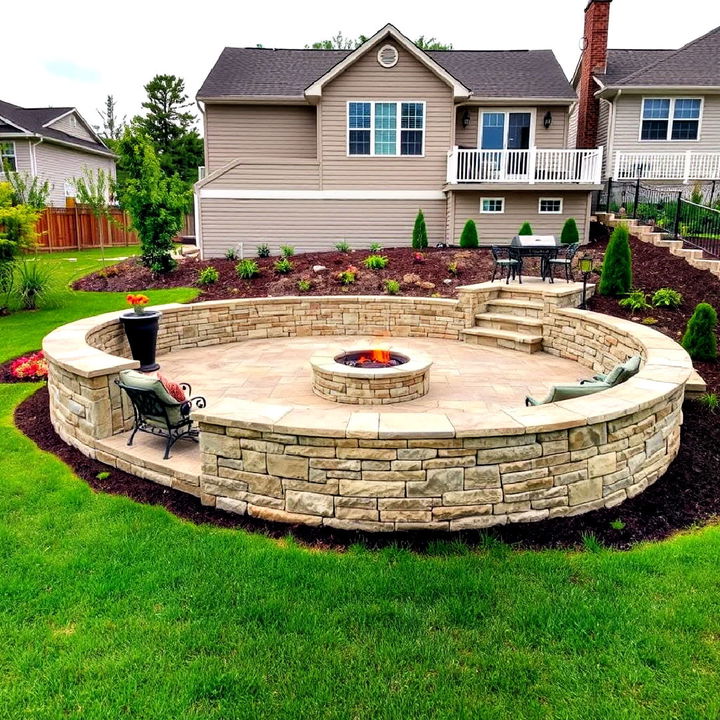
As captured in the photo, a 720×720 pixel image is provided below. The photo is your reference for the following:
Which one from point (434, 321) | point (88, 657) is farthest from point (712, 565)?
point (434, 321)

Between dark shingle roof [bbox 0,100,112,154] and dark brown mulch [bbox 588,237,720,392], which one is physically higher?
dark shingle roof [bbox 0,100,112,154]

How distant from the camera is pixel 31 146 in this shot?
2716cm

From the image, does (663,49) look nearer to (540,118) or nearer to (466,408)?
(540,118)

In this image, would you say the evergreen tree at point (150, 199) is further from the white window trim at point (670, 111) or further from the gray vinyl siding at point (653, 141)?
the white window trim at point (670, 111)

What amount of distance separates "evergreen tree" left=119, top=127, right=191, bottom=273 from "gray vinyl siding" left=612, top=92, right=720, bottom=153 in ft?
46.2

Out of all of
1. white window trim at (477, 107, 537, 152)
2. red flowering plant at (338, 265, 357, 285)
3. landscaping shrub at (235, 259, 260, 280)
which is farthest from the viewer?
white window trim at (477, 107, 537, 152)

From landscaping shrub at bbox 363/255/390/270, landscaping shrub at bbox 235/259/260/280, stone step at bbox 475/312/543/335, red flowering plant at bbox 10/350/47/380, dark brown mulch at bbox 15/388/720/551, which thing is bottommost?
dark brown mulch at bbox 15/388/720/551

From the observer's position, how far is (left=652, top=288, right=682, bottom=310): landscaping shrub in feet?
32.4

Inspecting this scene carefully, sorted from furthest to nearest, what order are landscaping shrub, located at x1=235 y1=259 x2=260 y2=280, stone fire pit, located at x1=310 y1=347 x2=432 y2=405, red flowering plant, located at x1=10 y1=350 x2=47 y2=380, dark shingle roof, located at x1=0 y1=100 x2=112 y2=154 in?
dark shingle roof, located at x1=0 y1=100 x2=112 y2=154 → landscaping shrub, located at x1=235 y1=259 x2=260 y2=280 → red flowering plant, located at x1=10 y1=350 x2=47 y2=380 → stone fire pit, located at x1=310 y1=347 x2=432 y2=405

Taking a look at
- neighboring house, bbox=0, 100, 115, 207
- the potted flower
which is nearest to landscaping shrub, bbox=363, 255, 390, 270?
the potted flower

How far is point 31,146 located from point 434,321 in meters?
24.9

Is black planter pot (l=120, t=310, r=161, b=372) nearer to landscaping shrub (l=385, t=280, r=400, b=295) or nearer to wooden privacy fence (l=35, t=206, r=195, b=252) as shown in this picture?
landscaping shrub (l=385, t=280, r=400, b=295)

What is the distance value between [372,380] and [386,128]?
481 inches

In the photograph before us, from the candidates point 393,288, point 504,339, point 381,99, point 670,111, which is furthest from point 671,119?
point 504,339
